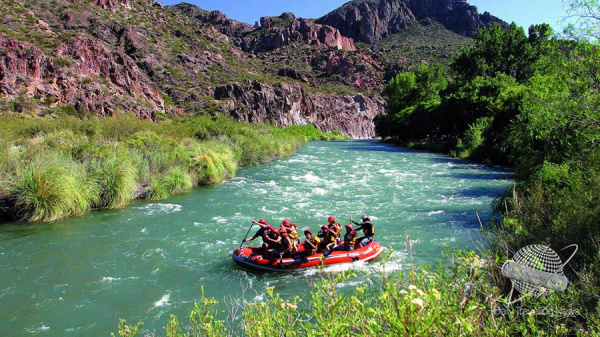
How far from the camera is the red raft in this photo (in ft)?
26.4

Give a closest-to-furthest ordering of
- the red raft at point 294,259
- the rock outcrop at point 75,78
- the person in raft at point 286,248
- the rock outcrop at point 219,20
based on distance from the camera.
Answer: the red raft at point 294,259 < the person in raft at point 286,248 < the rock outcrop at point 75,78 < the rock outcrop at point 219,20

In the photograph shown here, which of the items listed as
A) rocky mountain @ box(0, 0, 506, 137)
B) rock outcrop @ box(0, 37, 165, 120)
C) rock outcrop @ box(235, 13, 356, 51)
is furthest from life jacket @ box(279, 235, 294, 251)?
rock outcrop @ box(235, 13, 356, 51)

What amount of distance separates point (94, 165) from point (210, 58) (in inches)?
2608

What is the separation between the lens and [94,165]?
12875mm

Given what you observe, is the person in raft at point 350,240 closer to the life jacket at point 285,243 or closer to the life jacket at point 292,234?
the life jacket at point 292,234

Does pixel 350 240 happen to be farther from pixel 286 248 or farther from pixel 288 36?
pixel 288 36

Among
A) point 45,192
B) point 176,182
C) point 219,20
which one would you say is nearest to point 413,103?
point 176,182

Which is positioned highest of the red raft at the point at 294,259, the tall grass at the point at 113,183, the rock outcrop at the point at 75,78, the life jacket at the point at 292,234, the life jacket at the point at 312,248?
the rock outcrop at the point at 75,78

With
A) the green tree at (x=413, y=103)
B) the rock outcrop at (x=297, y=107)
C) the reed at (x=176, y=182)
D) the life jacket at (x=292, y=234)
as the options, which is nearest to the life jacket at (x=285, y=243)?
the life jacket at (x=292, y=234)

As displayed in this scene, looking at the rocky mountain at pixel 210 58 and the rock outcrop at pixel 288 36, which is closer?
the rocky mountain at pixel 210 58

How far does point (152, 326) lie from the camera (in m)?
5.69

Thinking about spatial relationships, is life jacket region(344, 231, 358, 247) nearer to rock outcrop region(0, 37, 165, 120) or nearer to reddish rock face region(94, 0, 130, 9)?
rock outcrop region(0, 37, 165, 120)

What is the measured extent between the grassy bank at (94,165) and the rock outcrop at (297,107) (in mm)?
43197

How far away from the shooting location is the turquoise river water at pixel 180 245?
627cm
